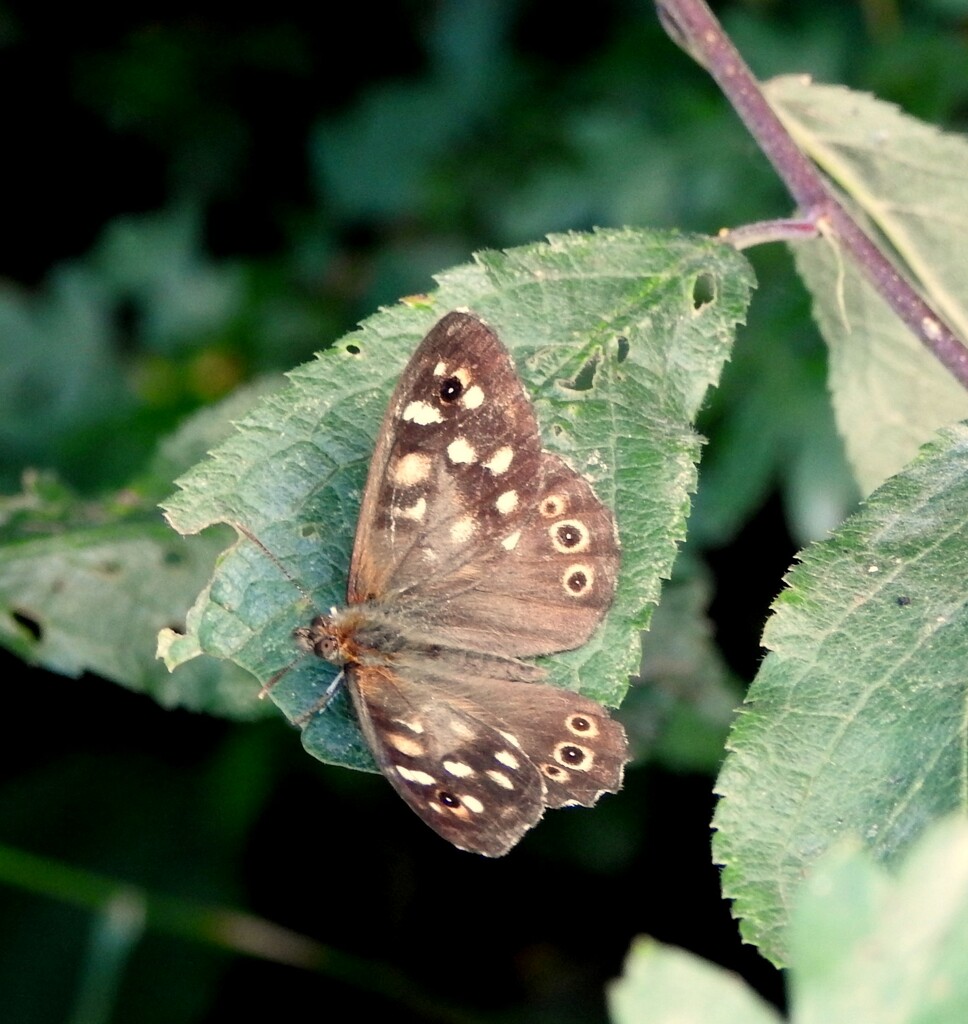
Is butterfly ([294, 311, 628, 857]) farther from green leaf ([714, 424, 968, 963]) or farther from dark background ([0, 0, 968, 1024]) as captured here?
dark background ([0, 0, 968, 1024])

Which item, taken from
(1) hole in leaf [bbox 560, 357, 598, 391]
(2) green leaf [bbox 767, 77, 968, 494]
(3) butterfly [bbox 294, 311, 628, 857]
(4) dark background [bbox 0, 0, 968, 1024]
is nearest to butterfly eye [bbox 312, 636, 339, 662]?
(3) butterfly [bbox 294, 311, 628, 857]

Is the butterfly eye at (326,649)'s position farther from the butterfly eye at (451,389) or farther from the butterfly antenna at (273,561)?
the butterfly eye at (451,389)

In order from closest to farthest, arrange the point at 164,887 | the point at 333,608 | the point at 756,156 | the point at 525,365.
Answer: the point at 525,365 < the point at 333,608 < the point at 164,887 < the point at 756,156

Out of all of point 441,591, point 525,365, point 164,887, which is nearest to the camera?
point 525,365

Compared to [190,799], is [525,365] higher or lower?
higher

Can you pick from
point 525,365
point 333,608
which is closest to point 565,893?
point 333,608

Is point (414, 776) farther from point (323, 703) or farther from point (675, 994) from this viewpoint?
point (675, 994)

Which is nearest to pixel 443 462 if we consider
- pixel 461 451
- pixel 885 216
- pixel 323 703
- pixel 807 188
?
pixel 461 451

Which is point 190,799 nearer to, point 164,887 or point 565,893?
point 164,887
